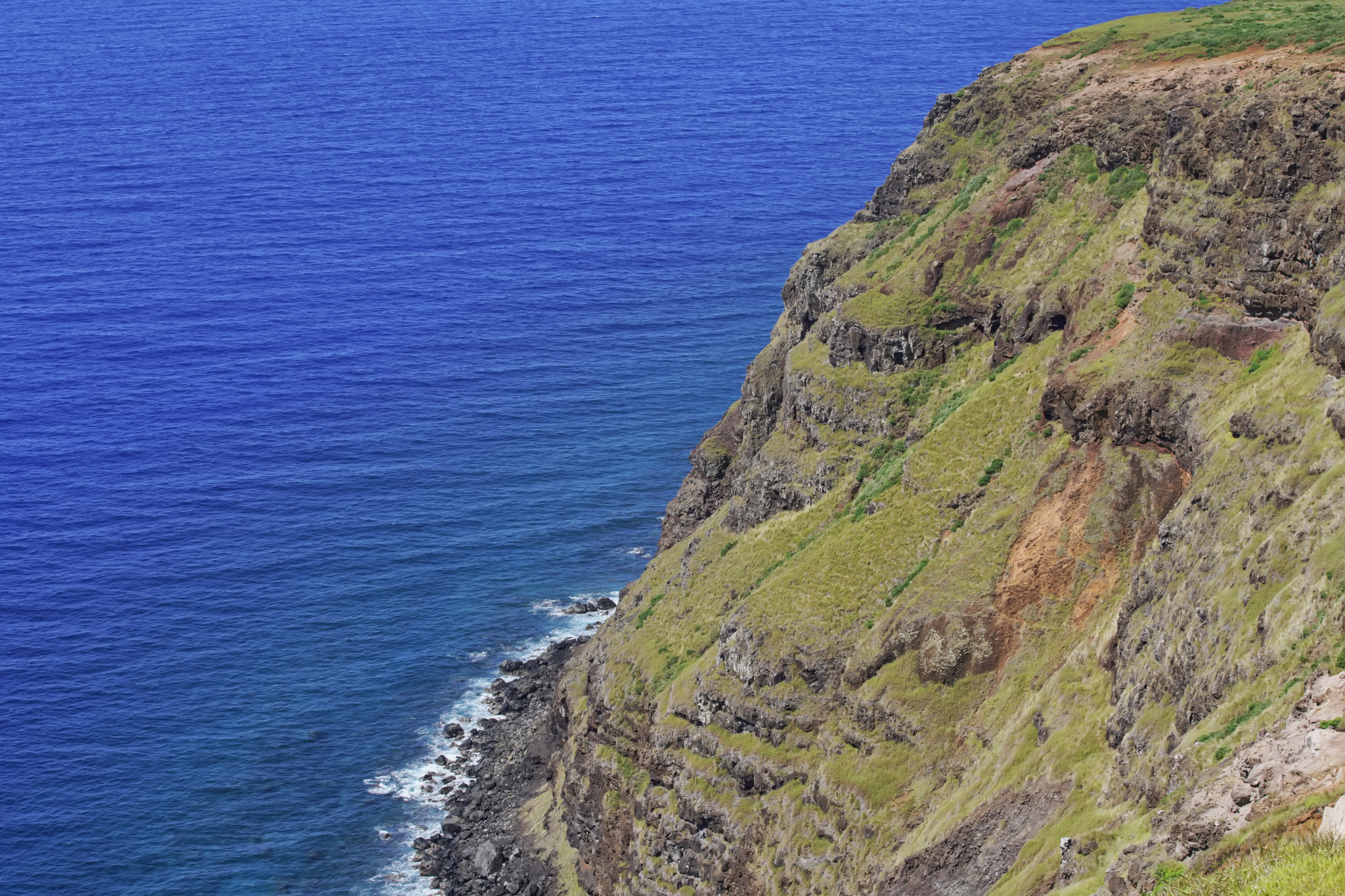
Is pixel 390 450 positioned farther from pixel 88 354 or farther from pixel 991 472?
pixel 991 472

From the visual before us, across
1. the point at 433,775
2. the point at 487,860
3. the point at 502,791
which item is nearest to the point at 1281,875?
the point at 487,860

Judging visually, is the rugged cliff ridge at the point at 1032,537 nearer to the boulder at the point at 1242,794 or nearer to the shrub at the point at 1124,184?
the boulder at the point at 1242,794

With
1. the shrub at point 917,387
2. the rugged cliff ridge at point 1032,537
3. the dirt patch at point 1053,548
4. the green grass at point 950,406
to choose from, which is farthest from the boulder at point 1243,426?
the shrub at point 917,387

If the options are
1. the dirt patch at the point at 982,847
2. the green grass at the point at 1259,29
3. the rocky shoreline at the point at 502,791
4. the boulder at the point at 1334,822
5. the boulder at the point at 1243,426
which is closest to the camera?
the boulder at the point at 1334,822

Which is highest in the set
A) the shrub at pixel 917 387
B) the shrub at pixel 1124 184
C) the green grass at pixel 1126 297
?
the shrub at pixel 1124 184

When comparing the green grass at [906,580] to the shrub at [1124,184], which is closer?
the green grass at [906,580]

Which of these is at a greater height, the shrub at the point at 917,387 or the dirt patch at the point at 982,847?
the shrub at the point at 917,387
